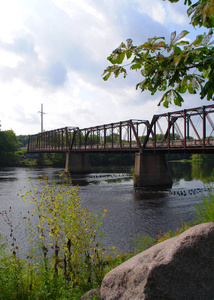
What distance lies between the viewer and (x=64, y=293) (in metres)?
5.47

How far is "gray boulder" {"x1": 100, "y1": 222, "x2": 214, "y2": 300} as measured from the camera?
14.9 feet

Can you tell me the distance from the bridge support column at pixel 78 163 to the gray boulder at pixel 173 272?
2720 inches

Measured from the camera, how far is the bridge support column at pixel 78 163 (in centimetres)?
7410

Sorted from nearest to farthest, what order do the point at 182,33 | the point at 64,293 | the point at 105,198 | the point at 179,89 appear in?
1. the point at 182,33
2. the point at 179,89
3. the point at 64,293
4. the point at 105,198

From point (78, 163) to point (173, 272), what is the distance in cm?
7226

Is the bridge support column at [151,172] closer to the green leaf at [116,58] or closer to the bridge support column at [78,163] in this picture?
the bridge support column at [78,163]

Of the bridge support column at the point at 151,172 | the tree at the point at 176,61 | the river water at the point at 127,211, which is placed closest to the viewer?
the tree at the point at 176,61

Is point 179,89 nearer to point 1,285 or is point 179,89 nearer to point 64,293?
point 64,293

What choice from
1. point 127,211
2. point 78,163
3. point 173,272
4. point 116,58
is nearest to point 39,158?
point 78,163

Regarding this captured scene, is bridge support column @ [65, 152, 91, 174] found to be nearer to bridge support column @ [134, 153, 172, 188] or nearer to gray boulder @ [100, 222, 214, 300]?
bridge support column @ [134, 153, 172, 188]

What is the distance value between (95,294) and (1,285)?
1.98 m

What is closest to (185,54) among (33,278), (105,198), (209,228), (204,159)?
(209,228)

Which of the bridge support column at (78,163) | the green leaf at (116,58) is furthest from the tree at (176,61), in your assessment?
the bridge support column at (78,163)

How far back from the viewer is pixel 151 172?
43938 millimetres
